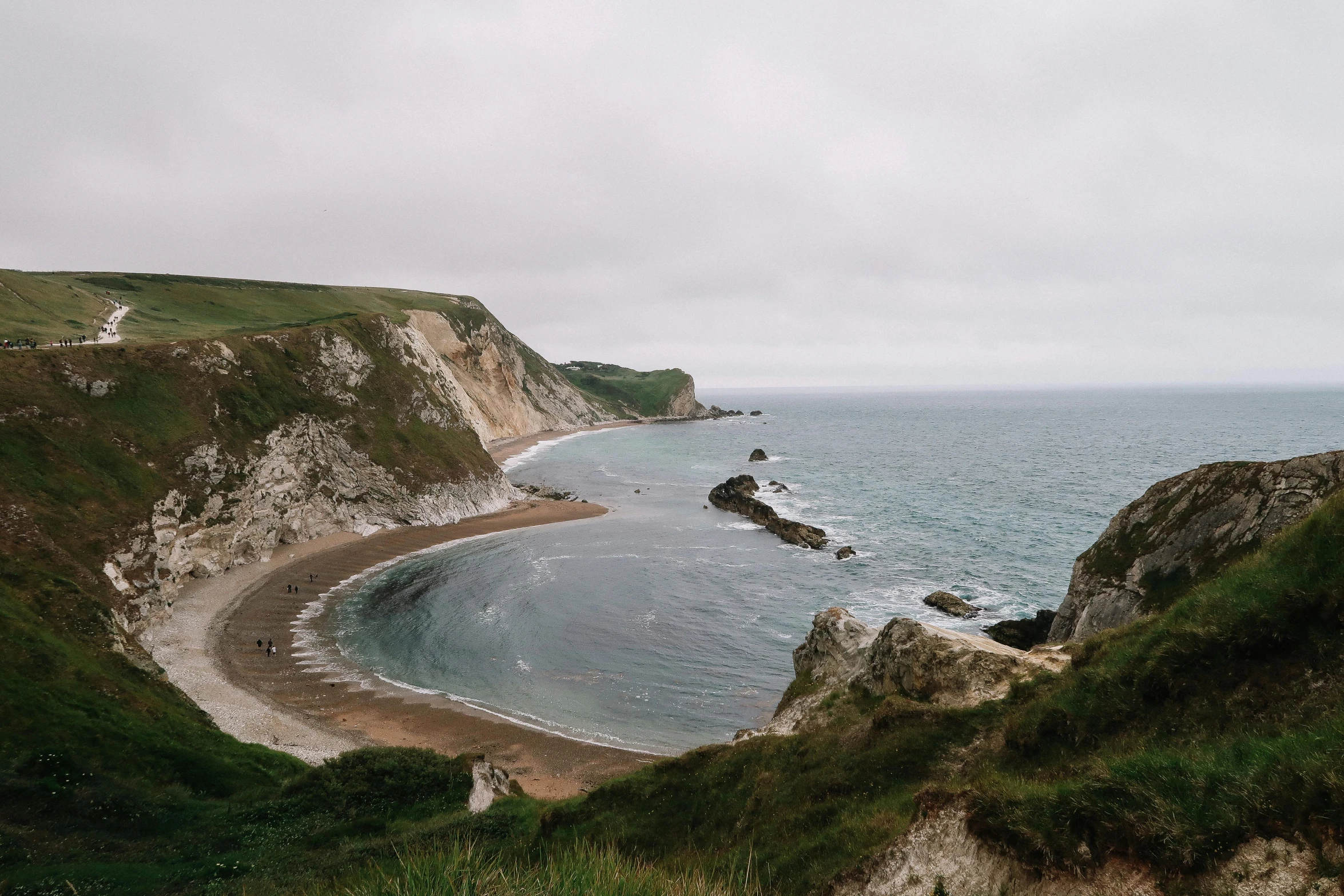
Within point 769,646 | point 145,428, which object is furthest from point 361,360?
point 769,646

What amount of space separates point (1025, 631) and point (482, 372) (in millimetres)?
140903

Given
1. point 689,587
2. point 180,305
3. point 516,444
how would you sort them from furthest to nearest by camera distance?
1. point 516,444
2. point 180,305
3. point 689,587

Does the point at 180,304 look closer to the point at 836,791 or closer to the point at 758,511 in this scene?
the point at 758,511

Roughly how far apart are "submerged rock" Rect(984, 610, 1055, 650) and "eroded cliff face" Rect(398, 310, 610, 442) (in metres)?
95.9

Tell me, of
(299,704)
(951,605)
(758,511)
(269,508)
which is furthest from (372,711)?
(758,511)

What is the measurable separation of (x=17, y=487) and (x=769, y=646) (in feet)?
171

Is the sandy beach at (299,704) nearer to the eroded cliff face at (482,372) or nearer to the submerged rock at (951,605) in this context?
the submerged rock at (951,605)

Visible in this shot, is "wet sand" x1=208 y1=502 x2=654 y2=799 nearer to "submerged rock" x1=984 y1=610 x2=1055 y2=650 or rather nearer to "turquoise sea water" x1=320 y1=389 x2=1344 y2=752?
"turquoise sea water" x1=320 y1=389 x2=1344 y2=752

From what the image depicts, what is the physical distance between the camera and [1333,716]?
8828 millimetres

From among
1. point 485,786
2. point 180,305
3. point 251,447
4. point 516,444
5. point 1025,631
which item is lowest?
point 485,786

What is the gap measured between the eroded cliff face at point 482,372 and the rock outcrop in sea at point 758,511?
5464cm

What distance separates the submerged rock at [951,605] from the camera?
1839 inches

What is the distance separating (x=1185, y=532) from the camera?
28000 millimetres

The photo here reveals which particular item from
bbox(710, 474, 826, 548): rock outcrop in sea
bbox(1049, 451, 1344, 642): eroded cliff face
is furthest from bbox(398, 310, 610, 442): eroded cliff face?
bbox(1049, 451, 1344, 642): eroded cliff face
